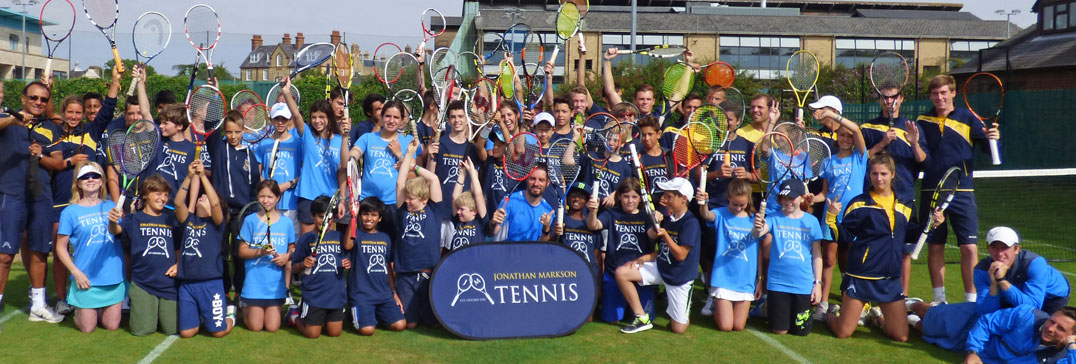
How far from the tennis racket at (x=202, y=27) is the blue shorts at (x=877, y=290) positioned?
574 centimetres

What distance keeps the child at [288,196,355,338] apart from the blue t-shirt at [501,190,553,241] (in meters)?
1.32

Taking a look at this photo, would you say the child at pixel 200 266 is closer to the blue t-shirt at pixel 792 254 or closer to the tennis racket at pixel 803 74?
the blue t-shirt at pixel 792 254

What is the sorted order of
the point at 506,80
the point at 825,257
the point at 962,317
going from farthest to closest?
the point at 506,80 → the point at 825,257 → the point at 962,317

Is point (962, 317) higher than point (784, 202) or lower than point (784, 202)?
lower

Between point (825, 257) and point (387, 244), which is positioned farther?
point (825, 257)

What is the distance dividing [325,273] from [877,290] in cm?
425

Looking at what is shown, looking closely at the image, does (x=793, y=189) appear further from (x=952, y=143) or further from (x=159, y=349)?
(x=159, y=349)

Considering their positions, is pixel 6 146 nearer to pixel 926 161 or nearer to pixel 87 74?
pixel 926 161

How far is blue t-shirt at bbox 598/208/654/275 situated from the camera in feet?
22.1

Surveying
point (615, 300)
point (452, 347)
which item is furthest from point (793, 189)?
point (452, 347)

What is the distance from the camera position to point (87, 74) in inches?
874

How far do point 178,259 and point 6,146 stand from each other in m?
1.77

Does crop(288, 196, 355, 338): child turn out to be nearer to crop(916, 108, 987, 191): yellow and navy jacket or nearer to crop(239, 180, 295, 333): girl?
crop(239, 180, 295, 333): girl

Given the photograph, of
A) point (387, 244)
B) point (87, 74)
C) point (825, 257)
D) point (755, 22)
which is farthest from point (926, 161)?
point (755, 22)
